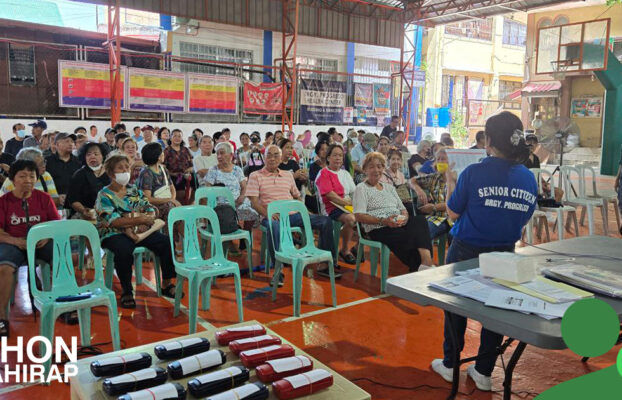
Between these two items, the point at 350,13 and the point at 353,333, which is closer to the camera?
the point at 353,333

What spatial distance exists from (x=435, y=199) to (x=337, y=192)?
1.04m

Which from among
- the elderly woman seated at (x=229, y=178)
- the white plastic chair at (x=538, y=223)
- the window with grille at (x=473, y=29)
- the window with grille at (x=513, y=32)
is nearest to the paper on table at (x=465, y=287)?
the elderly woman seated at (x=229, y=178)

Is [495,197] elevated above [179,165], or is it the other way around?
[495,197]

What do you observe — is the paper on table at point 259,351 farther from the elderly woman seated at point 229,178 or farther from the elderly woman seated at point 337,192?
the elderly woman seated at point 229,178

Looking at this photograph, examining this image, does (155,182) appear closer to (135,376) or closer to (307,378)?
(135,376)

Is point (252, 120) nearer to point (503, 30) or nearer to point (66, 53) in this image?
point (66, 53)

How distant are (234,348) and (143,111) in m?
10.2

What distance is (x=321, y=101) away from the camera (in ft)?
46.1

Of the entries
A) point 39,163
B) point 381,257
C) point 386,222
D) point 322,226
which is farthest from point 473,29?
point 39,163

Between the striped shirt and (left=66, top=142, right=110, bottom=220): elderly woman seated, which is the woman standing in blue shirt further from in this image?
(left=66, top=142, right=110, bottom=220): elderly woman seated

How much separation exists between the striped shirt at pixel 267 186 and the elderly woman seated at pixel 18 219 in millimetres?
1744

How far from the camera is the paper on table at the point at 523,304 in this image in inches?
69.6

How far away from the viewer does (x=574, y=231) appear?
279 inches

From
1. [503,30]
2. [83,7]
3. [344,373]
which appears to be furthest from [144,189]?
[503,30]
